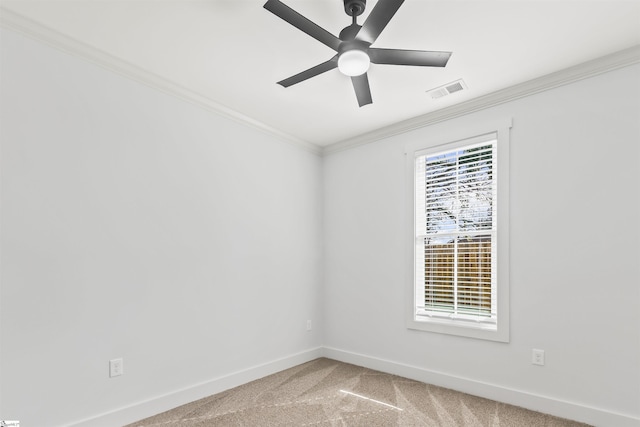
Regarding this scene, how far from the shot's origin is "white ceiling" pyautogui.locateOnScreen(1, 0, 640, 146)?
81.0 inches

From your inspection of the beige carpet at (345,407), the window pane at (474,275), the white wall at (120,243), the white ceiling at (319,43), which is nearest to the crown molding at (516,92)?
the white ceiling at (319,43)

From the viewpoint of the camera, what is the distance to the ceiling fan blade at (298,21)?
64.3 inches

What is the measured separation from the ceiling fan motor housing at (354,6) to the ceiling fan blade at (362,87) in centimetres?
38

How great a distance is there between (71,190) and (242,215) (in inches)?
57.1

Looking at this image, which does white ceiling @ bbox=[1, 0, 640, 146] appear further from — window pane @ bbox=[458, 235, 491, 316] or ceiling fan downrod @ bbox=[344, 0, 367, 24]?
window pane @ bbox=[458, 235, 491, 316]

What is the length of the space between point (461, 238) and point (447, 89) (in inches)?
53.2

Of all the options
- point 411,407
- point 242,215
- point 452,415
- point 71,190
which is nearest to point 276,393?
point 411,407

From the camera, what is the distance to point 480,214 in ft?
10.5

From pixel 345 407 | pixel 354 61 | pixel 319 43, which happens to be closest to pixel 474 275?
pixel 345 407

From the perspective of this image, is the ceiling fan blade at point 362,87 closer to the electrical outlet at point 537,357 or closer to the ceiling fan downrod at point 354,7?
Result: the ceiling fan downrod at point 354,7

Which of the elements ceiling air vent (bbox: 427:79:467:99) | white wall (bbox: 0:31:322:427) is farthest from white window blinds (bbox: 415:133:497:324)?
white wall (bbox: 0:31:322:427)

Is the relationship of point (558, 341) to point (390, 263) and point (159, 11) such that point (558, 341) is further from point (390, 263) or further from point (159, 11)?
point (159, 11)

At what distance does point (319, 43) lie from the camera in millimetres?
2367

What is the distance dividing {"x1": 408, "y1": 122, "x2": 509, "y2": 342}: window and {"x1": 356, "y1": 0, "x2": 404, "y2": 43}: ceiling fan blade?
5.86ft
